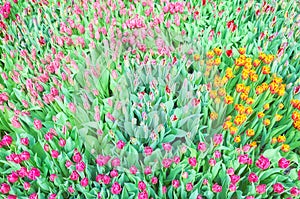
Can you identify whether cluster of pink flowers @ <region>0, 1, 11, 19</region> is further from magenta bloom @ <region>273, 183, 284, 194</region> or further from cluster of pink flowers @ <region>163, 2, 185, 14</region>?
magenta bloom @ <region>273, 183, 284, 194</region>

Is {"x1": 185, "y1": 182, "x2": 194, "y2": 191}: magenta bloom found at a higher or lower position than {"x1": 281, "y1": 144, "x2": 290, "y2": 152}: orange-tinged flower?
lower

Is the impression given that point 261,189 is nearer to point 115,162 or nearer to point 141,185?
point 141,185

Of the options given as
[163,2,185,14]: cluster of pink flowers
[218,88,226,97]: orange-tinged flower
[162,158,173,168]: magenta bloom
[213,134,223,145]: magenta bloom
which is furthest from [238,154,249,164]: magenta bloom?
[163,2,185,14]: cluster of pink flowers

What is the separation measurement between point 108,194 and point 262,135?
0.89m

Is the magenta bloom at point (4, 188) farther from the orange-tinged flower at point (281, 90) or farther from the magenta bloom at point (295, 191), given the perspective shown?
the orange-tinged flower at point (281, 90)

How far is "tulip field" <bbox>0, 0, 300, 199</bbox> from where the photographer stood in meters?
1.67

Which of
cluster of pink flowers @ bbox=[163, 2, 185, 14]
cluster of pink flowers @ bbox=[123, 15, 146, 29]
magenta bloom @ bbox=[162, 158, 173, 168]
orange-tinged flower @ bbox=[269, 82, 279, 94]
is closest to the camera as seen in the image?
magenta bloom @ bbox=[162, 158, 173, 168]

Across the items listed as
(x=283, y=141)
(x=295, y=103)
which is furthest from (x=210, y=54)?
(x=283, y=141)

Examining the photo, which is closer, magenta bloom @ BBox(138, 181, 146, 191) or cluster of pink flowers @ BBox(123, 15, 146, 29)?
magenta bloom @ BBox(138, 181, 146, 191)

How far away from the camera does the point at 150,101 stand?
1.93 m

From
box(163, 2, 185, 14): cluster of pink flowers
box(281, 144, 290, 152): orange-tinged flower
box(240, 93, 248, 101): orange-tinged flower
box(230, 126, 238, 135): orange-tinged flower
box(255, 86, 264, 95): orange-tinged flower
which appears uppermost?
box(163, 2, 185, 14): cluster of pink flowers

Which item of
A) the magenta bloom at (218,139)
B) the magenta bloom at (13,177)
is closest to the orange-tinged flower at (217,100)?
the magenta bloom at (218,139)

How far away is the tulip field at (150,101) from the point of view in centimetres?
167

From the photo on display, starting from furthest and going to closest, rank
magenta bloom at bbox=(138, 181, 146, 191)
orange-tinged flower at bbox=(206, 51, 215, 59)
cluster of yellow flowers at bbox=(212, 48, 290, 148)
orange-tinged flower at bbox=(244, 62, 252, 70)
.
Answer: orange-tinged flower at bbox=(206, 51, 215, 59) < orange-tinged flower at bbox=(244, 62, 252, 70) < cluster of yellow flowers at bbox=(212, 48, 290, 148) < magenta bloom at bbox=(138, 181, 146, 191)
